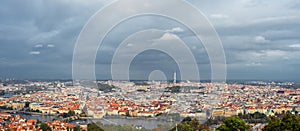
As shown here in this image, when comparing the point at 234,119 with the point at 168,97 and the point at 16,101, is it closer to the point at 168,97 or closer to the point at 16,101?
the point at 168,97

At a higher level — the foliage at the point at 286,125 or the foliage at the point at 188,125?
the foliage at the point at 286,125

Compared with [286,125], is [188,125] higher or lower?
lower

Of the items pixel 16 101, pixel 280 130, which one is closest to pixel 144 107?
pixel 280 130

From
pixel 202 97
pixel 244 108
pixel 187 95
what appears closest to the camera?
pixel 187 95

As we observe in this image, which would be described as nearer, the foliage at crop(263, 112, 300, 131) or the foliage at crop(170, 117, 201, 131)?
the foliage at crop(263, 112, 300, 131)

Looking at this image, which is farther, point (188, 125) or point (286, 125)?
point (188, 125)

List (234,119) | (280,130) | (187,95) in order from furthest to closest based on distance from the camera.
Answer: (187,95), (280,130), (234,119)

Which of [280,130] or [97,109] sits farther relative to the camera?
[97,109]

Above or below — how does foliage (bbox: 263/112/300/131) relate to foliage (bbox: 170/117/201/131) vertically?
above

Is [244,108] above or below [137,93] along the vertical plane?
below

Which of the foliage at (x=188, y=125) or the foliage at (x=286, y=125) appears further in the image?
the foliage at (x=188, y=125)
